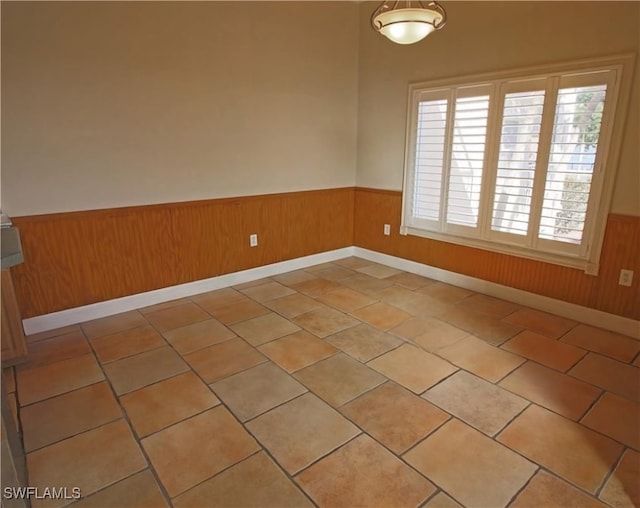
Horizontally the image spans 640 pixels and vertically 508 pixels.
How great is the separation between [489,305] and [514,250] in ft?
1.68

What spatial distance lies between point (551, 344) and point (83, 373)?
308 centimetres

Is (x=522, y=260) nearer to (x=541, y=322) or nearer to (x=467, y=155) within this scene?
(x=541, y=322)

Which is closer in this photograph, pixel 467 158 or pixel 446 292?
pixel 467 158

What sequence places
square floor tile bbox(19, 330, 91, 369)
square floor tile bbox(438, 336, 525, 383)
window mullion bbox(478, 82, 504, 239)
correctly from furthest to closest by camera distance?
window mullion bbox(478, 82, 504, 239) < square floor tile bbox(19, 330, 91, 369) < square floor tile bbox(438, 336, 525, 383)

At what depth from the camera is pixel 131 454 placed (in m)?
1.83

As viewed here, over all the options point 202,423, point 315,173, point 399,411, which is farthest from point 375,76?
point 202,423

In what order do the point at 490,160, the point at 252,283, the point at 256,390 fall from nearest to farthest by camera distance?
the point at 256,390 → the point at 490,160 → the point at 252,283

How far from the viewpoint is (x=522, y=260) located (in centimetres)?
339

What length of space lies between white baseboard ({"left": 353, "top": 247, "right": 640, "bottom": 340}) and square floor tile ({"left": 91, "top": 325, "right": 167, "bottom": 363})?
102 inches

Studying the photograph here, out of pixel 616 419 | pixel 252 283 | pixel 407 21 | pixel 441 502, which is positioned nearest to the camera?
pixel 441 502

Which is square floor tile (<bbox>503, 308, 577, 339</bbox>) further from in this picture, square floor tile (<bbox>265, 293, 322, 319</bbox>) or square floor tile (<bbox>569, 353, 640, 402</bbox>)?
square floor tile (<bbox>265, 293, 322, 319</bbox>)

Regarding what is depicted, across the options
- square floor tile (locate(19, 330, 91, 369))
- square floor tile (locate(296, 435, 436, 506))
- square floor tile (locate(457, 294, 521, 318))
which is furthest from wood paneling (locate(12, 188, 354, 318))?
square floor tile (locate(296, 435, 436, 506))

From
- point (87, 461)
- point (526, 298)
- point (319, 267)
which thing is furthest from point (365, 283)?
point (87, 461)

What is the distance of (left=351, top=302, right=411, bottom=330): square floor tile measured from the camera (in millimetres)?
3117
